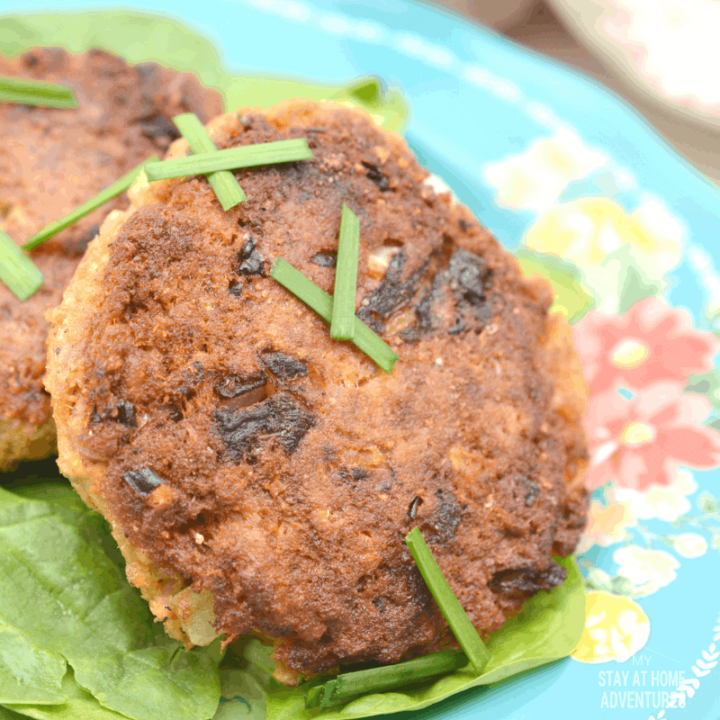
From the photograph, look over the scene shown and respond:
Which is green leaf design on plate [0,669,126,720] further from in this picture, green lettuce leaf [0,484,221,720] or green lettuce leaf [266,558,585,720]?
green lettuce leaf [266,558,585,720]

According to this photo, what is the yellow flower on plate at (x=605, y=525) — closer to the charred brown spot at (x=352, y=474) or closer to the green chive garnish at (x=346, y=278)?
the charred brown spot at (x=352, y=474)

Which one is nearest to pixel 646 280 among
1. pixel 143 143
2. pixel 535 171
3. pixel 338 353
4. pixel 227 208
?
pixel 535 171

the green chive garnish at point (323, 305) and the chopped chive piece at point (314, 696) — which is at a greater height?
the green chive garnish at point (323, 305)

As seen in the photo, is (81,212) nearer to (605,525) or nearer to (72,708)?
(72,708)

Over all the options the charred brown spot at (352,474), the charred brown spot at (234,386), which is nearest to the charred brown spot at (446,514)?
the charred brown spot at (352,474)

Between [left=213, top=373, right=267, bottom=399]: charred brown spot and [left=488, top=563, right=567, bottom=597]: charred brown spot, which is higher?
[left=213, top=373, right=267, bottom=399]: charred brown spot

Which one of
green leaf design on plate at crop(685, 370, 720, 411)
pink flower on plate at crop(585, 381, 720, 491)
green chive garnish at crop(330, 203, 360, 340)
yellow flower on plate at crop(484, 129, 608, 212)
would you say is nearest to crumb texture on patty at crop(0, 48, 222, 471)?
green chive garnish at crop(330, 203, 360, 340)

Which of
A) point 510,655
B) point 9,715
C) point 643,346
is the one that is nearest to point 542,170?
point 643,346
